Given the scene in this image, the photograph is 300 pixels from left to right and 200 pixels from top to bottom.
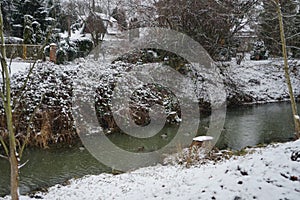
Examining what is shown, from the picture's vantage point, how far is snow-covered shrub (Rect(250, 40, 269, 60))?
22.2m

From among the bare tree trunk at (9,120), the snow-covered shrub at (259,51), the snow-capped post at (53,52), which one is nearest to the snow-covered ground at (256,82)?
the snow-covered shrub at (259,51)

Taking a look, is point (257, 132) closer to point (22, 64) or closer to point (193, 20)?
point (193, 20)

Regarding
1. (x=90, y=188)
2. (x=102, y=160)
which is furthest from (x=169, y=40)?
(x=90, y=188)

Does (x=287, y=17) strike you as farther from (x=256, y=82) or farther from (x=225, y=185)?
(x=256, y=82)

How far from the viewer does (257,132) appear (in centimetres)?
1034

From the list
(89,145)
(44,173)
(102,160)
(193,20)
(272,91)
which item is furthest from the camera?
(272,91)

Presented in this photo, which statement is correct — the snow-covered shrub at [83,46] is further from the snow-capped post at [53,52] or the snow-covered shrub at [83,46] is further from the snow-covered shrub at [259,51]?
the snow-covered shrub at [259,51]

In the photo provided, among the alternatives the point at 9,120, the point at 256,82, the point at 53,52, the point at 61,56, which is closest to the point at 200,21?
the point at 256,82

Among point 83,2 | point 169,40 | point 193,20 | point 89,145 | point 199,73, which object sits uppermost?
point 83,2

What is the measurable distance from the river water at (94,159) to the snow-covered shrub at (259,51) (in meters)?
9.22

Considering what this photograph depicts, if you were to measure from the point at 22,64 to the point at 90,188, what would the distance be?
879cm

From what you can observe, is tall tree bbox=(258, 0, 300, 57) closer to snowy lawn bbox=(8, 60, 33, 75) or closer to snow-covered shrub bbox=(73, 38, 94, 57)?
snowy lawn bbox=(8, 60, 33, 75)

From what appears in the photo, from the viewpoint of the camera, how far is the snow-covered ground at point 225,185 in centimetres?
342

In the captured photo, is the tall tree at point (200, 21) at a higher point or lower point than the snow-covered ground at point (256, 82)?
higher
